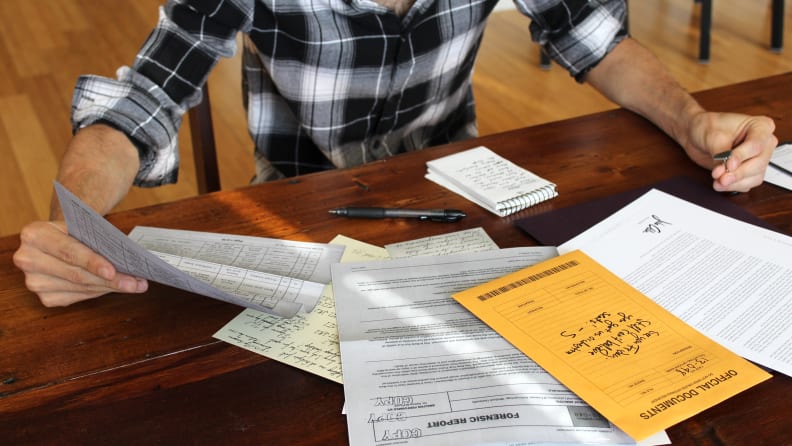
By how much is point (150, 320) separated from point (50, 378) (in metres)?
0.11

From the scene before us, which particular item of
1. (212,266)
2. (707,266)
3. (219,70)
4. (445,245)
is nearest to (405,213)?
(445,245)

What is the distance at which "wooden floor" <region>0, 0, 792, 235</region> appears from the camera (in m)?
2.65

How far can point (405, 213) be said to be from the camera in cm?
98

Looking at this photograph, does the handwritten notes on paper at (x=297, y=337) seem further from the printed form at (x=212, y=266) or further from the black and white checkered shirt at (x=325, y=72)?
the black and white checkered shirt at (x=325, y=72)

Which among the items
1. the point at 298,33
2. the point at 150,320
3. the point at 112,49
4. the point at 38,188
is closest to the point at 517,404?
the point at 150,320

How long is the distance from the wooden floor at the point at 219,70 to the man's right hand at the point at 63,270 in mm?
1677

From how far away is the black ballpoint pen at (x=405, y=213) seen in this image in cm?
97

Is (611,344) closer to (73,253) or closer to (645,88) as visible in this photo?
(73,253)

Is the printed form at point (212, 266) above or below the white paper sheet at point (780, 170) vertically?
above

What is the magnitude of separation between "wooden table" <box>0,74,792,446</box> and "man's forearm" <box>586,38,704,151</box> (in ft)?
0.20

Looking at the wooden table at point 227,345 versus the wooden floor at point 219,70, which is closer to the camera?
the wooden table at point 227,345

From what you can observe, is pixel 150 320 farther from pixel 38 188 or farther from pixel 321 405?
pixel 38 188

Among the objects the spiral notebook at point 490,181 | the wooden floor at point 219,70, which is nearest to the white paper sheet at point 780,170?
the spiral notebook at point 490,181

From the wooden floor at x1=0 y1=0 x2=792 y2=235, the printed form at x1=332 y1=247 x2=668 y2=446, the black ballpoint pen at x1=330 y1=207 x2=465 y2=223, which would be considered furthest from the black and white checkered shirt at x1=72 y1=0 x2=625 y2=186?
the wooden floor at x1=0 y1=0 x2=792 y2=235
